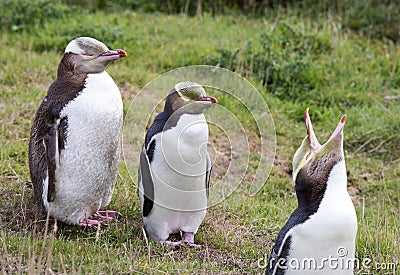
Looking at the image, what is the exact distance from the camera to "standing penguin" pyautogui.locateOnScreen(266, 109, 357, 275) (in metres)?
3.45

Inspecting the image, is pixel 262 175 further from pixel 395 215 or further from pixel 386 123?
pixel 386 123

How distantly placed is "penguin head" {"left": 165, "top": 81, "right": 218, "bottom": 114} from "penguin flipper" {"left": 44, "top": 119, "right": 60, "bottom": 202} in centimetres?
74

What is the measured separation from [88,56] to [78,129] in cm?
47

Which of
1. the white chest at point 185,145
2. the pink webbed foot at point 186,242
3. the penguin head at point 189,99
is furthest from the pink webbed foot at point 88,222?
the penguin head at point 189,99

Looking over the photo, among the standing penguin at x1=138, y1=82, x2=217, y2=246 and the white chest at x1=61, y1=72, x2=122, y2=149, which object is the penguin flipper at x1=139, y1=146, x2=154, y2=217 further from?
the white chest at x1=61, y1=72, x2=122, y2=149

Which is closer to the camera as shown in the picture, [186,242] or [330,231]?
[330,231]

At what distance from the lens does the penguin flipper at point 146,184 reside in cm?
447

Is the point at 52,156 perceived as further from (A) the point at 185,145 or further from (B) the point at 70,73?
(A) the point at 185,145

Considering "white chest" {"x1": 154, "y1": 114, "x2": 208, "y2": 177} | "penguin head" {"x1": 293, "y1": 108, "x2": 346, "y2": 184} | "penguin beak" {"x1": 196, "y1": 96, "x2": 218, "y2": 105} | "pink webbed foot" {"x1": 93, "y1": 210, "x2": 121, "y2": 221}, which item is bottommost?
"pink webbed foot" {"x1": 93, "y1": 210, "x2": 121, "y2": 221}

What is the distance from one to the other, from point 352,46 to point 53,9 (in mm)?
3982

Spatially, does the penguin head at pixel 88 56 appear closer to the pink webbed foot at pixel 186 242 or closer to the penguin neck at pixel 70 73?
the penguin neck at pixel 70 73

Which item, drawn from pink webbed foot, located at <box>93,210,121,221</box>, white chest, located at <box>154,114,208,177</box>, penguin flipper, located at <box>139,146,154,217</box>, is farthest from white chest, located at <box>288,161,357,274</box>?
pink webbed foot, located at <box>93,210,121,221</box>

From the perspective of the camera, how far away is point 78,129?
14.4ft

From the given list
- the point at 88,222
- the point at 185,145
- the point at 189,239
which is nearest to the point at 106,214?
the point at 88,222
